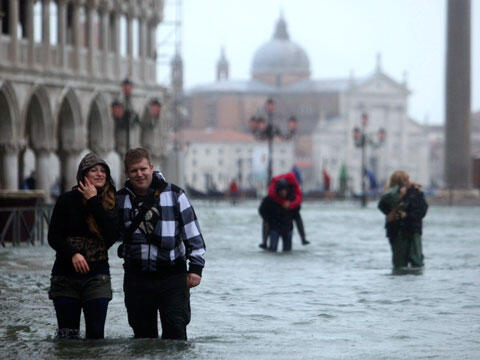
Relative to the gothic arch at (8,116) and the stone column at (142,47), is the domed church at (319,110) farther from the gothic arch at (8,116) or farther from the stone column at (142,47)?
the gothic arch at (8,116)

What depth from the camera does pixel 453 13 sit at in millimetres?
56938

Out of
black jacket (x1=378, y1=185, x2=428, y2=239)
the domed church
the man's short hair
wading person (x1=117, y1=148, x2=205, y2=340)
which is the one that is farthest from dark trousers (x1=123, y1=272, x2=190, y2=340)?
the domed church

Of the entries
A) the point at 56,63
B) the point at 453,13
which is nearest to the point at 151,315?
the point at 56,63

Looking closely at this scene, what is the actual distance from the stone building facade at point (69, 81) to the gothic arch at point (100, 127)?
0.10 ft

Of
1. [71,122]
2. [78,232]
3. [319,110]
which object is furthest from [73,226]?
[319,110]

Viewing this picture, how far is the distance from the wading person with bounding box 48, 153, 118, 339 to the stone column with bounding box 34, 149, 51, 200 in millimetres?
34139

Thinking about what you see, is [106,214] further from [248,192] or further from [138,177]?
[248,192]

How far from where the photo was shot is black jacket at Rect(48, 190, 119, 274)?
30.3 ft

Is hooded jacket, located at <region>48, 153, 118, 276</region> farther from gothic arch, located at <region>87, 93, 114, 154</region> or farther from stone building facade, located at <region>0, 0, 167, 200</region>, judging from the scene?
gothic arch, located at <region>87, 93, 114, 154</region>

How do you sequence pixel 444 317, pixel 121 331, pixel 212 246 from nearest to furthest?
pixel 121 331, pixel 444 317, pixel 212 246

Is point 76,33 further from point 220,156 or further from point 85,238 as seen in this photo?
point 220,156

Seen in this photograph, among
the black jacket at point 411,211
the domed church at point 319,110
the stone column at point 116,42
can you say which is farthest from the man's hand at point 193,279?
the domed church at point 319,110

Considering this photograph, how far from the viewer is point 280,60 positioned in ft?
600

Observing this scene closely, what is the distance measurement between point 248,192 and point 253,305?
234 ft
